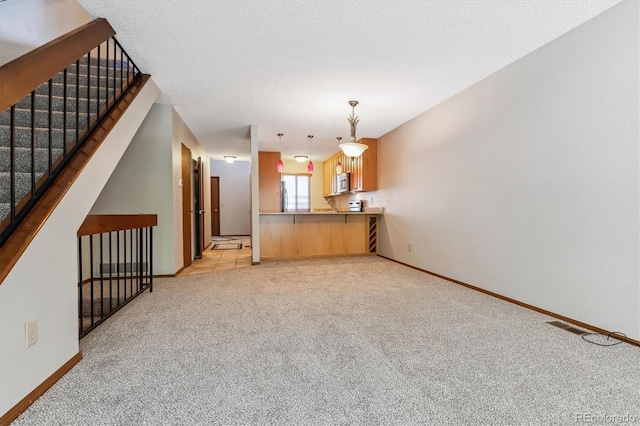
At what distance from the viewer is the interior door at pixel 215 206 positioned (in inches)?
401

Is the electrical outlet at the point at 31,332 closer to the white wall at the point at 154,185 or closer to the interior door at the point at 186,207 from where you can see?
the white wall at the point at 154,185

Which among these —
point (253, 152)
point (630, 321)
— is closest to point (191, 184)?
point (253, 152)

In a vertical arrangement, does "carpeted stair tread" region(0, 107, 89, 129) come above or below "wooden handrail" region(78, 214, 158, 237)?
above

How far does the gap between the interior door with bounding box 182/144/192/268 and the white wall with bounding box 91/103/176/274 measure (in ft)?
1.91

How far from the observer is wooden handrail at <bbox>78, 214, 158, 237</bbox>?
2.07 metres

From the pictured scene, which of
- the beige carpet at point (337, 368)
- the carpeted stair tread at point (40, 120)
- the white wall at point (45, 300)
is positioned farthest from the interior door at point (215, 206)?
the white wall at point (45, 300)

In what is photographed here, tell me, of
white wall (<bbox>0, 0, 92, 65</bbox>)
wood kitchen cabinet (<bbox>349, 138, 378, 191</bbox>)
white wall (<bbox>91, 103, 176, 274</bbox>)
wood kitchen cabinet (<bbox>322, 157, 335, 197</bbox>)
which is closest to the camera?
white wall (<bbox>0, 0, 92, 65</bbox>)

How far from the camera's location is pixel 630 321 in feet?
7.00

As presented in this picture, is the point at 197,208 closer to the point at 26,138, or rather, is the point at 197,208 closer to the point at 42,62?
the point at 26,138

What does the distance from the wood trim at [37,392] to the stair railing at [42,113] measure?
2.43ft

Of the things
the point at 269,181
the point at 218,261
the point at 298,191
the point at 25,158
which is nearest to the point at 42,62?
the point at 25,158

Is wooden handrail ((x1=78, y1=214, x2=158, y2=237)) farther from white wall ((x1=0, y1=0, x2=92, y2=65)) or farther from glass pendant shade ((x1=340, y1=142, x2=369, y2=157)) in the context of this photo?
glass pendant shade ((x1=340, y1=142, x2=369, y2=157))

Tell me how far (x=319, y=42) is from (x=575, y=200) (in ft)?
8.46

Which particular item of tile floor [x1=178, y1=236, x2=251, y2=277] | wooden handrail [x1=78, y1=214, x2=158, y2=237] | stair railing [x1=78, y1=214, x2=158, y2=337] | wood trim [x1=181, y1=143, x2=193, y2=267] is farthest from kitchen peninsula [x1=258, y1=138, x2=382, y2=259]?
wooden handrail [x1=78, y1=214, x2=158, y2=237]
